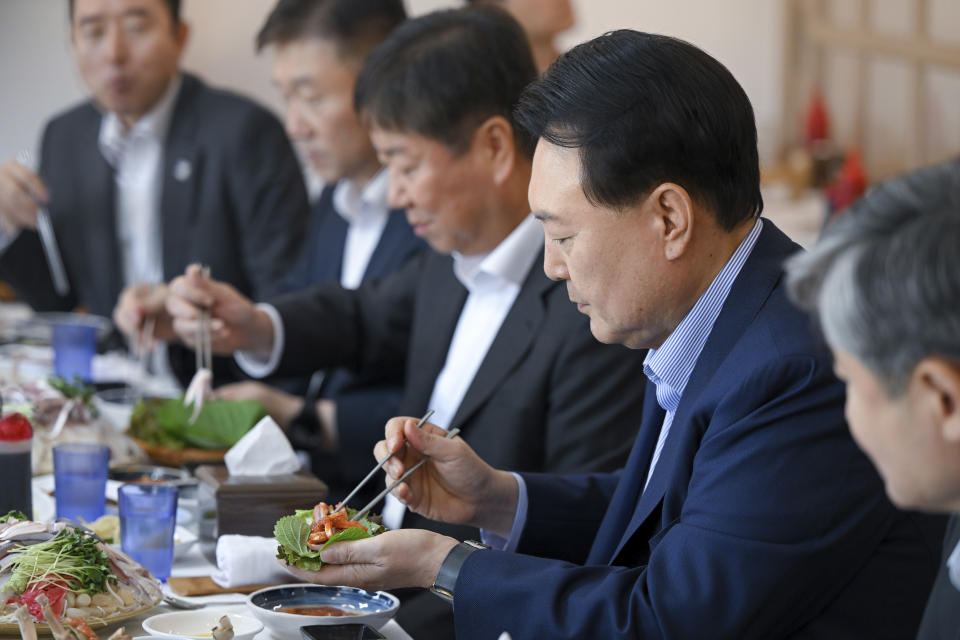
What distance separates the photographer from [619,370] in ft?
7.00

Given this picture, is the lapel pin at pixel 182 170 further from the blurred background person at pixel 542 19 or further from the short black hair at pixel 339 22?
the blurred background person at pixel 542 19

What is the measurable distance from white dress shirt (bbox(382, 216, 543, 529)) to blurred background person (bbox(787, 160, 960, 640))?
1.24 m

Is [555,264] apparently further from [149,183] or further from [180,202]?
[149,183]

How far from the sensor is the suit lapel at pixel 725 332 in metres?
1.49

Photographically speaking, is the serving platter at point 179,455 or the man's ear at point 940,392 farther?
the serving platter at point 179,455

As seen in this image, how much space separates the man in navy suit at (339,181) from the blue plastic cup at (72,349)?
0.37 metres

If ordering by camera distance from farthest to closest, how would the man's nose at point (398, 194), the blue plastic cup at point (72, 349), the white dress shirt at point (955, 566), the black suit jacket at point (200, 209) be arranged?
the black suit jacket at point (200, 209)
the blue plastic cup at point (72, 349)
the man's nose at point (398, 194)
the white dress shirt at point (955, 566)

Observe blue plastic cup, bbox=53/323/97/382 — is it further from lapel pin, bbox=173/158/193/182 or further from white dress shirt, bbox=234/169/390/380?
lapel pin, bbox=173/158/193/182

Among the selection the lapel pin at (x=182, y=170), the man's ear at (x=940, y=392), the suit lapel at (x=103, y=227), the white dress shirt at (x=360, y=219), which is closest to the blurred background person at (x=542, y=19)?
the white dress shirt at (x=360, y=219)

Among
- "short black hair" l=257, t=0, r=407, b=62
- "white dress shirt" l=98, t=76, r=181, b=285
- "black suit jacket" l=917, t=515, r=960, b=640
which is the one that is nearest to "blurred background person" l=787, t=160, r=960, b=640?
"black suit jacket" l=917, t=515, r=960, b=640

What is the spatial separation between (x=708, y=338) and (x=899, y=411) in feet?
1.77

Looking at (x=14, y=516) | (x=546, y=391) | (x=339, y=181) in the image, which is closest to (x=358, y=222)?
(x=339, y=181)

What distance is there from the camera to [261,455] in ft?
5.94

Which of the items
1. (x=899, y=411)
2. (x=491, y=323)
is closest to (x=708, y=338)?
(x=899, y=411)
